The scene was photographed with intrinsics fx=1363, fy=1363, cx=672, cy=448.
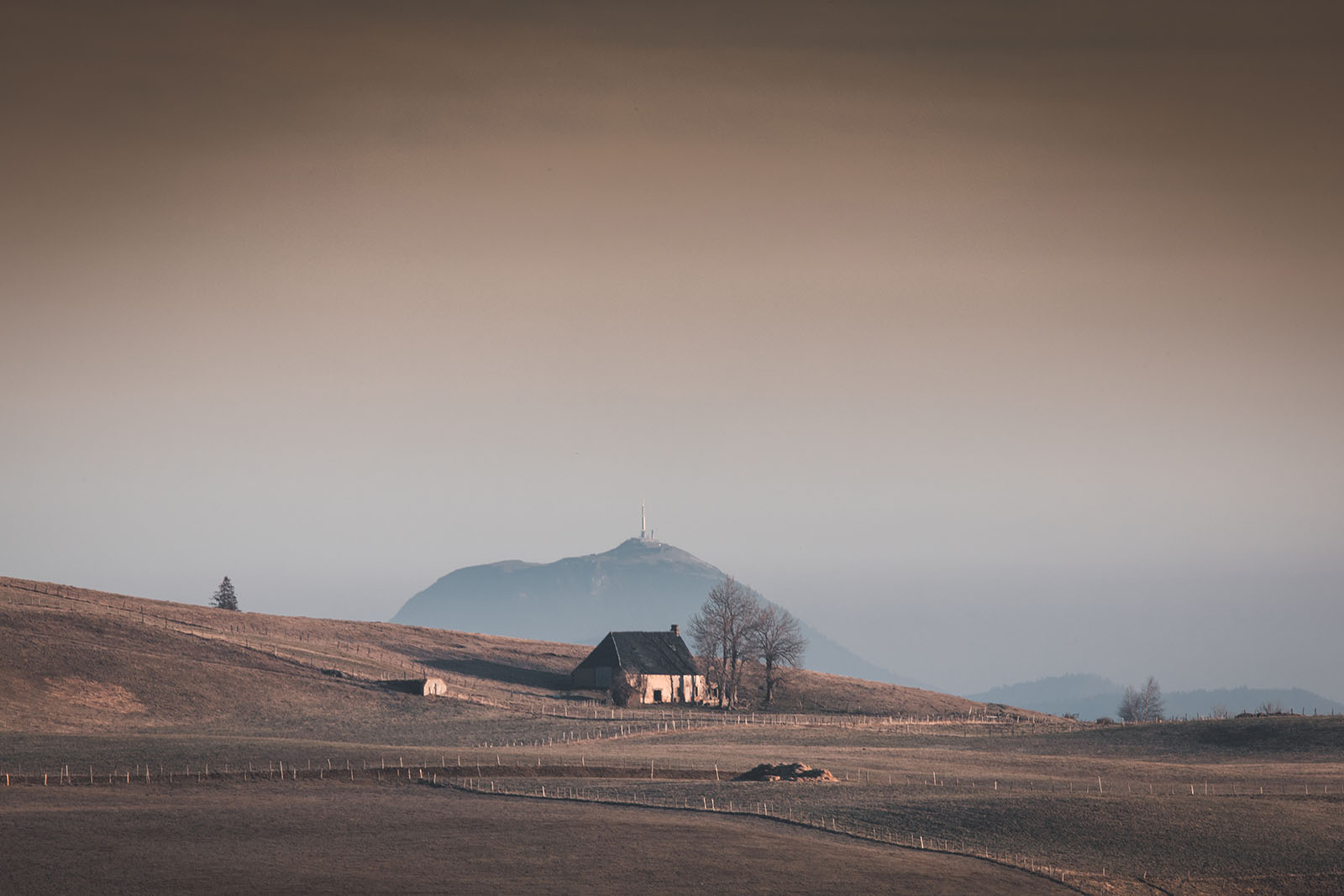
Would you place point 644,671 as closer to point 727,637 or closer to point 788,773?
point 727,637

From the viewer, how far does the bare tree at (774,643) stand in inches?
5635

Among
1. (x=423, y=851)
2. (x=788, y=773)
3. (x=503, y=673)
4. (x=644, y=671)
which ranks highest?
(x=644, y=671)

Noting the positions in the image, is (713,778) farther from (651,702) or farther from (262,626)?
(262,626)

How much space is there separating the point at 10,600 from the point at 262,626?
2753 cm

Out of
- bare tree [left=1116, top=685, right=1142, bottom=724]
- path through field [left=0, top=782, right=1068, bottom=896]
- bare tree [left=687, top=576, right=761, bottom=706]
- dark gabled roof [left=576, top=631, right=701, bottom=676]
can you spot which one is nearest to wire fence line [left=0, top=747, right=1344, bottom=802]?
path through field [left=0, top=782, right=1068, bottom=896]

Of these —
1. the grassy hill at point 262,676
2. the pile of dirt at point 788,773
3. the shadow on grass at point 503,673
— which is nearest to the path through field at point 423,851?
the pile of dirt at point 788,773

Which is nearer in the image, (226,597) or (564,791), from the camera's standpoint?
(564,791)

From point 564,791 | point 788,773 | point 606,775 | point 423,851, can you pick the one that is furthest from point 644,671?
point 423,851

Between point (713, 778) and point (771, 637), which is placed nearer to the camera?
point (713, 778)

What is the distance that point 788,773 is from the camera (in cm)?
6938

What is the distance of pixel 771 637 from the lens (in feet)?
474

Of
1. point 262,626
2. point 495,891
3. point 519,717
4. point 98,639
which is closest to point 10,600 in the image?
point 98,639

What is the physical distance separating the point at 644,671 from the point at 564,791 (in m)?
73.4

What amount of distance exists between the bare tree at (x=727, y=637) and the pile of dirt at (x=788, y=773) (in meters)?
69.2
